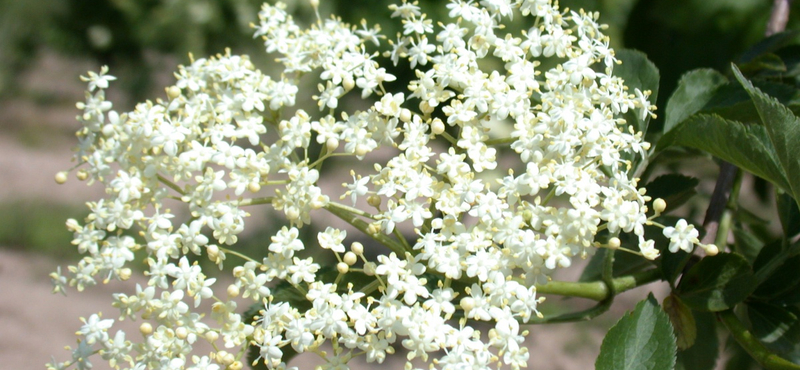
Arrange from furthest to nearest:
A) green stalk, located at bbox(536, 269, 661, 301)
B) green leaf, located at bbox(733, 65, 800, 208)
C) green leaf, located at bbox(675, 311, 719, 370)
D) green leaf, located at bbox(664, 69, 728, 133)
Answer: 1. green leaf, located at bbox(675, 311, 719, 370)
2. green leaf, located at bbox(664, 69, 728, 133)
3. green stalk, located at bbox(536, 269, 661, 301)
4. green leaf, located at bbox(733, 65, 800, 208)

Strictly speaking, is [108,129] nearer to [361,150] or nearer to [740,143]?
[361,150]

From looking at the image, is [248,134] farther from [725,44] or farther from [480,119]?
[725,44]

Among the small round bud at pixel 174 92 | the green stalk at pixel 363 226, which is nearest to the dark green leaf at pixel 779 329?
the green stalk at pixel 363 226

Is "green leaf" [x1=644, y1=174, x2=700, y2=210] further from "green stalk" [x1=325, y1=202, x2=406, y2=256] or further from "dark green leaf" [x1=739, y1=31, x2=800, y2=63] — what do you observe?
"green stalk" [x1=325, y1=202, x2=406, y2=256]

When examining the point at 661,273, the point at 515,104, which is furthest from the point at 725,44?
the point at 515,104

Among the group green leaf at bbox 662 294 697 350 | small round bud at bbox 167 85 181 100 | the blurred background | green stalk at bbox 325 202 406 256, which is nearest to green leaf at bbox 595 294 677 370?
green leaf at bbox 662 294 697 350

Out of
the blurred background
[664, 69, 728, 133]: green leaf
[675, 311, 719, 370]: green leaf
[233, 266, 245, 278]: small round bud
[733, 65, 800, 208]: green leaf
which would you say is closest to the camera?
[733, 65, 800, 208]: green leaf
